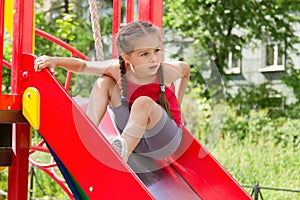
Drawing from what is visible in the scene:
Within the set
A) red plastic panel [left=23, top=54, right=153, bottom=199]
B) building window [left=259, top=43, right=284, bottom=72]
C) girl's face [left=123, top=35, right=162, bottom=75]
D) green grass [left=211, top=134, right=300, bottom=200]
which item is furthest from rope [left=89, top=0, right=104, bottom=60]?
building window [left=259, top=43, right=284, bottom=72]

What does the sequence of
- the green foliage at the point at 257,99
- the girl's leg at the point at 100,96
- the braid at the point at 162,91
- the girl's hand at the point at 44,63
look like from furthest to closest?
the green foliage at the point at 257,99 → the braid at the point at 162,91 → the girl's leg at the point at 100,96 → the girl's hand at the point at 44,63

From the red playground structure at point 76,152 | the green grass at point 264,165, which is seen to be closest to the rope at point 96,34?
the red playground structure at point 76,152

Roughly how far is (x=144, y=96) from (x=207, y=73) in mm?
415

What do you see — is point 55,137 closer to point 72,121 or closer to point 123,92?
point 72,121

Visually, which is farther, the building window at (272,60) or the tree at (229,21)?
the building window at (272,60)

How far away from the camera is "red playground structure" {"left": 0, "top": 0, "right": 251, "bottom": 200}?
274 cm

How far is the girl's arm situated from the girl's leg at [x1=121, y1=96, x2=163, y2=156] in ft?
0.85

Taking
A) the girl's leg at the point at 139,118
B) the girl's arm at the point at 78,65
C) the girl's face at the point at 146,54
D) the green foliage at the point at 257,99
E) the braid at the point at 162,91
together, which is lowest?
the green foliage at the point at 257,99

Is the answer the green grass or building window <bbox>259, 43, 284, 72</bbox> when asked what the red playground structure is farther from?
building window <bbox>259, 43, 284, 72</bbox>

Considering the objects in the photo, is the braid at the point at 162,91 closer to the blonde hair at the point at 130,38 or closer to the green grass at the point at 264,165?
the blonde hair at the point at 130,38

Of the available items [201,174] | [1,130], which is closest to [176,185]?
[201,174]

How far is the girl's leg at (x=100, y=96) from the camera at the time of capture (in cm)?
306

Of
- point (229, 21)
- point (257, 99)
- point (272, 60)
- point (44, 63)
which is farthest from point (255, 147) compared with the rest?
point (272, 60)

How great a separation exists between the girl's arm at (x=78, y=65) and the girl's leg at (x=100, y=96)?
0.04m
